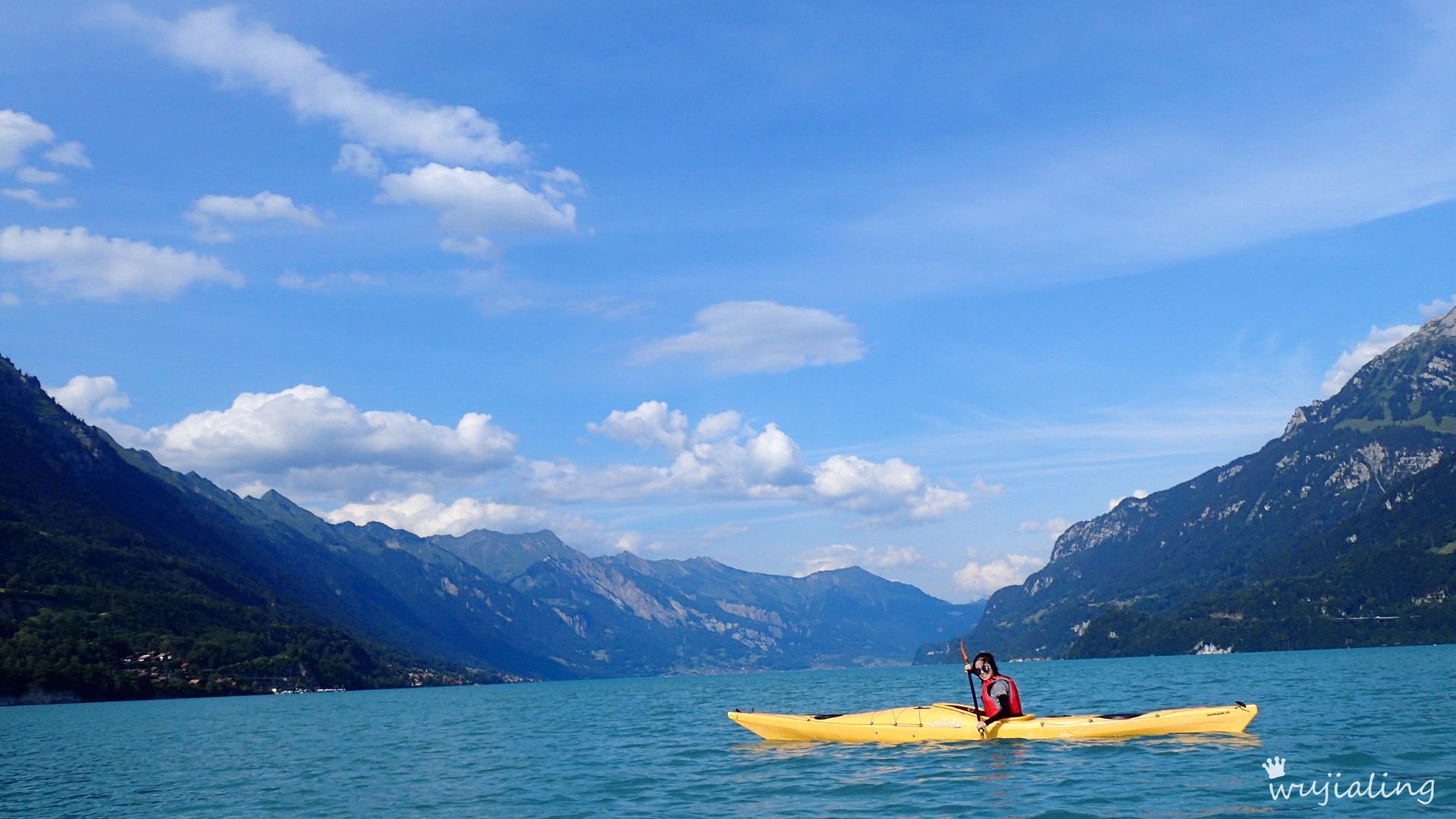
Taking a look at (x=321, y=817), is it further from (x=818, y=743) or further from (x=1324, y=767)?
(x=1324, y=767)

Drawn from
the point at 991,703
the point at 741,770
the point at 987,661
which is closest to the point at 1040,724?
the point at 991,703

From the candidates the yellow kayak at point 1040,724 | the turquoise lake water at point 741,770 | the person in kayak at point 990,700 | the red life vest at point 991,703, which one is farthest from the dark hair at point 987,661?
the turquoise lake water at point 741,770

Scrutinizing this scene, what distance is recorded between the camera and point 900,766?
32.9 metres

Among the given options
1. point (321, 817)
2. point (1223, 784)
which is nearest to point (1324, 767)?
point (1223, 784)

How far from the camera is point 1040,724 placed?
3734 centimetres

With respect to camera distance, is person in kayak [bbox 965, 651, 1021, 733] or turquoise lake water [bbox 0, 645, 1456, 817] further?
person in kayak [bbox 965, 651, 1021, 733]

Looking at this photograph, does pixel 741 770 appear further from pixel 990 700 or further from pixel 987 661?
pixel 987 661

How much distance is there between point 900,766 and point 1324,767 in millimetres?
12711

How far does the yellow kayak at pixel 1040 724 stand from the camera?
37062 millimetres

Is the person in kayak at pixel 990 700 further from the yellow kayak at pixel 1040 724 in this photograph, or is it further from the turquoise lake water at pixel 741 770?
the turquoise lake water at pixel 741 770

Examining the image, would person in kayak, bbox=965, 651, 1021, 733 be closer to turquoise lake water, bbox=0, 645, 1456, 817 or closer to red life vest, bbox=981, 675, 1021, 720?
red life vest, bbox=981, 675, 1021, 720

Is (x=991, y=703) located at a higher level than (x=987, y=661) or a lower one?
lower

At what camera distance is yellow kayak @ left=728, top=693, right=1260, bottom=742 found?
3706 cm

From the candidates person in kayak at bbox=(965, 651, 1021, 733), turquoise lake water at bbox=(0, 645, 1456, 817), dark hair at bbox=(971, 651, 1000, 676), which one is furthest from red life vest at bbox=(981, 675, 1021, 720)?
turquoise lake water at bbox=(0, 645, 1456, 817)
